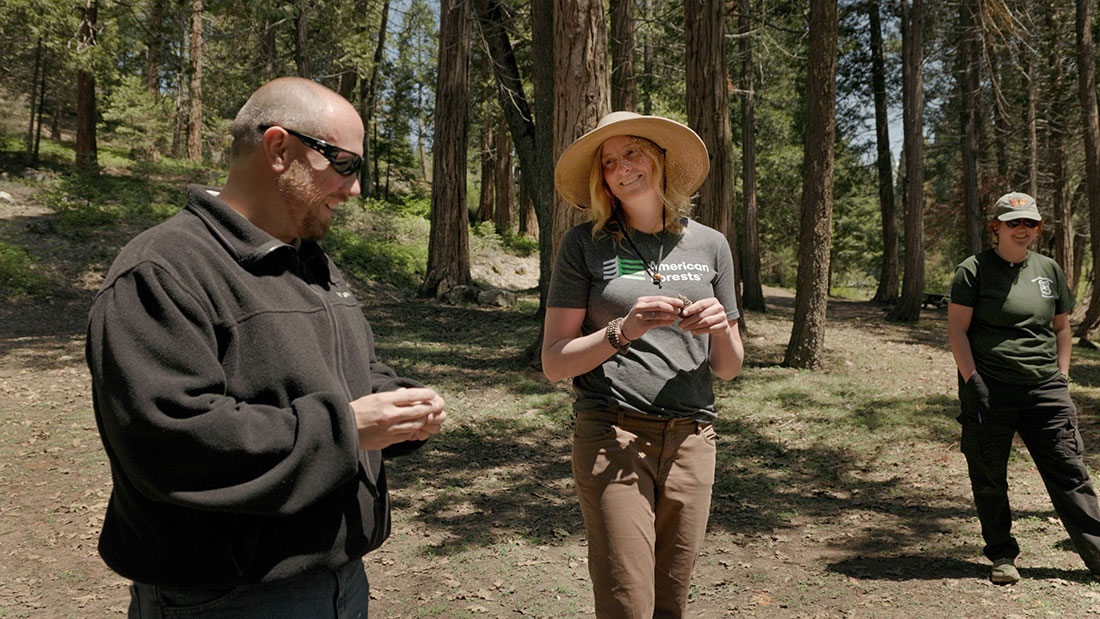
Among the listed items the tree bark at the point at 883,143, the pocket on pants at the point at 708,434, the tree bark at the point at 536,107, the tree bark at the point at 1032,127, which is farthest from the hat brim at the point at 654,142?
the tree bark at the point at 883,143

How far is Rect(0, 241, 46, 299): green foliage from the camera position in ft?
44.9

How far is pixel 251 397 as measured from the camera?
5.75 feet

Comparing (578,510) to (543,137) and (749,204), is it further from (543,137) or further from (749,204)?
(749,204)

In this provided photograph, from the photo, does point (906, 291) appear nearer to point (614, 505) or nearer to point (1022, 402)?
point (1022, 402)

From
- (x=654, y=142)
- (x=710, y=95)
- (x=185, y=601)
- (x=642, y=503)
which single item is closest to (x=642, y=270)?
(x=654, y=142)

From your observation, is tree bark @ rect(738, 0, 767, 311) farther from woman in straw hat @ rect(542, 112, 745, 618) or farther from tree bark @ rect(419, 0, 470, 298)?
woman in straw hat @ rect(542, 112, 745, 618)

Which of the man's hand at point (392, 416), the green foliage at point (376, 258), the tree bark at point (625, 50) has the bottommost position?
the man's hand at point (392, 416)

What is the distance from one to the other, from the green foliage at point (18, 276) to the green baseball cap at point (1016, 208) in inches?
581

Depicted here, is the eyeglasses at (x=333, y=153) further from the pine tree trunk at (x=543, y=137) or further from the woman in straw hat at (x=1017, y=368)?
the pine tree trunk at (x=543, y=137)

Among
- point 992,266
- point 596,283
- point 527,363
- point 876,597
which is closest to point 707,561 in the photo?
point 876,597

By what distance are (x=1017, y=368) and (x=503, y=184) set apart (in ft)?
94.2

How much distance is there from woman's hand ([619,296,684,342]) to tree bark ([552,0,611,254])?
4.21 m

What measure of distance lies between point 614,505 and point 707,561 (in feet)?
9.95

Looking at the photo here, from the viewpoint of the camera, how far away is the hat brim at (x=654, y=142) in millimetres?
3189
